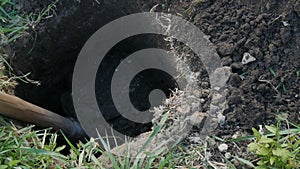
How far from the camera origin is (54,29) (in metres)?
2.35

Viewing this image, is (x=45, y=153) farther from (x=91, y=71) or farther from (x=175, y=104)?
(x=91, y=71)

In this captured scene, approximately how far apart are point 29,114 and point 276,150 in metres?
1.18

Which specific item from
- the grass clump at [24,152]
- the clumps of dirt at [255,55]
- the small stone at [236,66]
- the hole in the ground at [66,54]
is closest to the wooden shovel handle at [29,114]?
the grass clump at [24,152]

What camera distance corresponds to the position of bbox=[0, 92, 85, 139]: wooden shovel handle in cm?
192

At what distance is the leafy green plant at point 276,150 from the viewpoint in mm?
1610

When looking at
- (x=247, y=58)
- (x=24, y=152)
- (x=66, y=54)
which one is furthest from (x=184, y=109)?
(x=66, y=54)

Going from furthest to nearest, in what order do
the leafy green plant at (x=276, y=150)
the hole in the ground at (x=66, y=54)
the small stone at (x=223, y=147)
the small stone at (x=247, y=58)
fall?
the hole in the ground at (x=66, y=54) < the small stone at (x=247, y=58) < the small stone at (x=223, y=147) < the leafy green plant at (x=276, y=150)

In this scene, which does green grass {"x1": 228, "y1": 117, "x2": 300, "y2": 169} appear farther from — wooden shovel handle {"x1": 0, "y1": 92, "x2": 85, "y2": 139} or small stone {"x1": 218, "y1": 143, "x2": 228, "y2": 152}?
wooden shovel handle {"x1": 0, "y1": 92, "x2": 85, "y2": 139}

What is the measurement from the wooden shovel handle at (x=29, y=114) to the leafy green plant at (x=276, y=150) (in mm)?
1062

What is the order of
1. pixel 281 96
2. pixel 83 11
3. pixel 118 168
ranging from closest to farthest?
pixel 118 168 < pixel 281 96 < pixel 83 11

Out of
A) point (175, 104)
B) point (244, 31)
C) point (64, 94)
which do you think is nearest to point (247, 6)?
point (244, 31)

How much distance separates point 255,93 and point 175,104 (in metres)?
0.36

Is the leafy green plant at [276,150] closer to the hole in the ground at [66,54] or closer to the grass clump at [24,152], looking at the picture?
the hole in the ground at [66,54]

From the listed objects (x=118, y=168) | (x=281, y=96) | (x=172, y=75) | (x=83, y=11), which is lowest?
(x=118, y=168)
